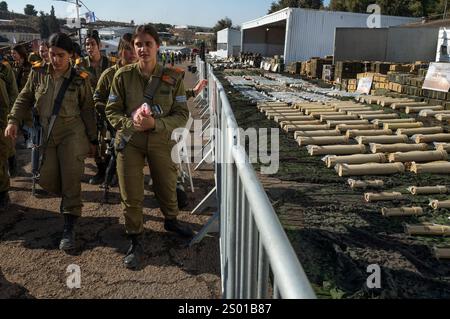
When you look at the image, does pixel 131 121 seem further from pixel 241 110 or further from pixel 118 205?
pixel 241 110

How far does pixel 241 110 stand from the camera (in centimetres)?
1115

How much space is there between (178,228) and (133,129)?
1.18 m

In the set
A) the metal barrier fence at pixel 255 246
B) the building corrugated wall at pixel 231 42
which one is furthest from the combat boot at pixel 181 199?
the building corrugated wall at pixel 231 42

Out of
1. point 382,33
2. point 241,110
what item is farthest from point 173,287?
point 382,33

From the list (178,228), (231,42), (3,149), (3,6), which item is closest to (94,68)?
(3,149)

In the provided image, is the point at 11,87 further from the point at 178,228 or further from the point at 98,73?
the point at 178,228

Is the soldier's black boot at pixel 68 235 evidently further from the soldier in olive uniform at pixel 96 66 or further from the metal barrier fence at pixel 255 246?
the metal barrier fence at pixel 255 246

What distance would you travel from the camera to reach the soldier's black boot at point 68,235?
148 inches

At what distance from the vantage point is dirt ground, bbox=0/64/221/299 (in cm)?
312

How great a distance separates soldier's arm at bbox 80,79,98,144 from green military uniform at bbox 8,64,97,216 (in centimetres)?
2

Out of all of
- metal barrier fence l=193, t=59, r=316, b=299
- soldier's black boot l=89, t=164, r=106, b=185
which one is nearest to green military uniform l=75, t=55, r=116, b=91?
soldier's black boot l=89, t=164, r=106, b=185

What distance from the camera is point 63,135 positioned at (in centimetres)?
390

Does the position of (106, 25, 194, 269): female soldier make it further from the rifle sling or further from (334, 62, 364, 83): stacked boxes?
(334, 62, 364, 83): stacked boxes

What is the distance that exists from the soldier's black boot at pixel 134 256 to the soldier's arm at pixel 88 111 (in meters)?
1.22
